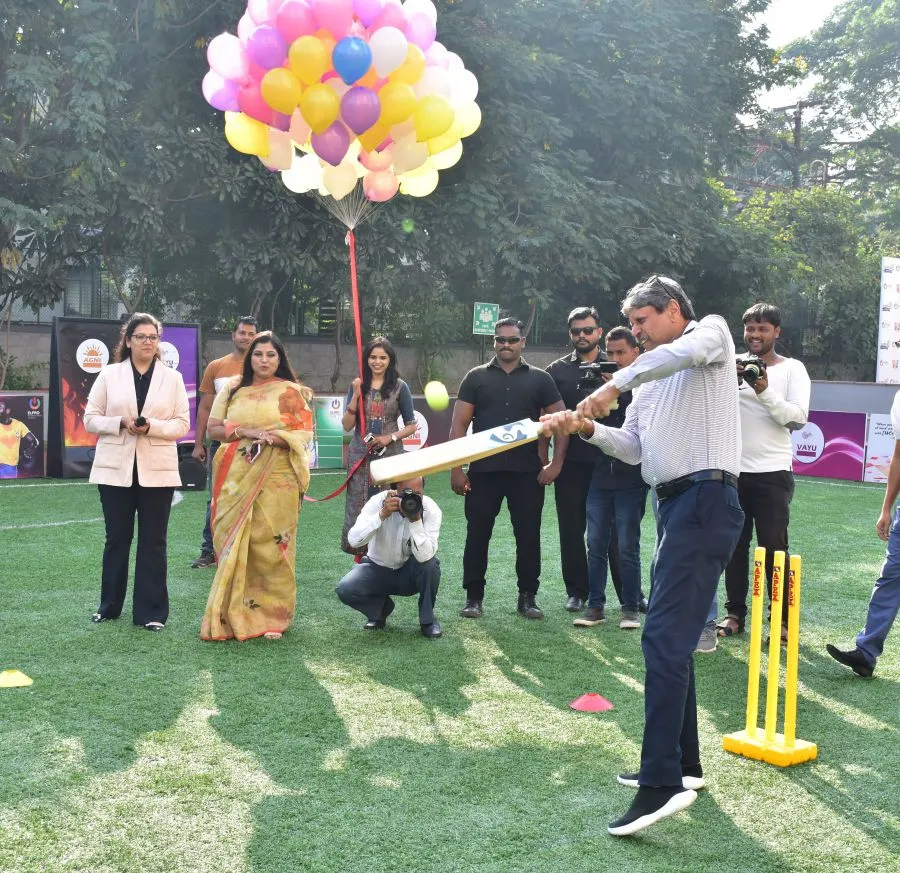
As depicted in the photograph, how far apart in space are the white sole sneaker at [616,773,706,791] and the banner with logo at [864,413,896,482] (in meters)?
13.1

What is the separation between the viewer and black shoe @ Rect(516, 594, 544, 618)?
7.11 meters

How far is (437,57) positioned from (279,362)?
7.75ft

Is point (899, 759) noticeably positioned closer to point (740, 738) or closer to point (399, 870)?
point (740, 738)

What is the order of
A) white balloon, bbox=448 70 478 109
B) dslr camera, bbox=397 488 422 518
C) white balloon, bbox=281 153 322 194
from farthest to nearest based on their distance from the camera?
1. white balloon, bbox=281 153 322 194
2. white balloon, bbox=448 70 478 109
3. dslr camera, bbox=397 488 422 518

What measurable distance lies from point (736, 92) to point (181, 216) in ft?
40.7

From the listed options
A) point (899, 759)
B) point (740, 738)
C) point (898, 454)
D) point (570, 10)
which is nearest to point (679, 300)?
point (740, 738)

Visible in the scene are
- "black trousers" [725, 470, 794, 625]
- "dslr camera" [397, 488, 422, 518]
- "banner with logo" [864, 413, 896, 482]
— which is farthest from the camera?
"banner with logo" [864, 413, 896, 482]

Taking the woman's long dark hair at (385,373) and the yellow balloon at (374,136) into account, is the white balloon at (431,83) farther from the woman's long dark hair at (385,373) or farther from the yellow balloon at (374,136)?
the woman's long dark hair at (385,373)

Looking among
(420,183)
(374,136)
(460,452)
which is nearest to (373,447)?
(420,183)

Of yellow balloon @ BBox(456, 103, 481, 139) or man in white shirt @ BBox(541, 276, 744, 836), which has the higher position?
yellow balloon @ BBox(456, 103, 481, 139)

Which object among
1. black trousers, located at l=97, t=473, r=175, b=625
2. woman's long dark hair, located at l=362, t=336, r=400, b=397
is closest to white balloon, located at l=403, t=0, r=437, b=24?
woman's long dark hair, located at l=362, t=336, r=400, b=397

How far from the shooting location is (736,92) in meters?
22.4

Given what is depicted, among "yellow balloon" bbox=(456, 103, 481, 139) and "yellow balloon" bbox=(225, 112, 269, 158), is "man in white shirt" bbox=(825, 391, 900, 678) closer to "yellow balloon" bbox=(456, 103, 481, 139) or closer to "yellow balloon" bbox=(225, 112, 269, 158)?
"yellow balloon" bbox=(456, 103, 481, 139)

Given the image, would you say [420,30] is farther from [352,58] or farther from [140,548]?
[140,548]
